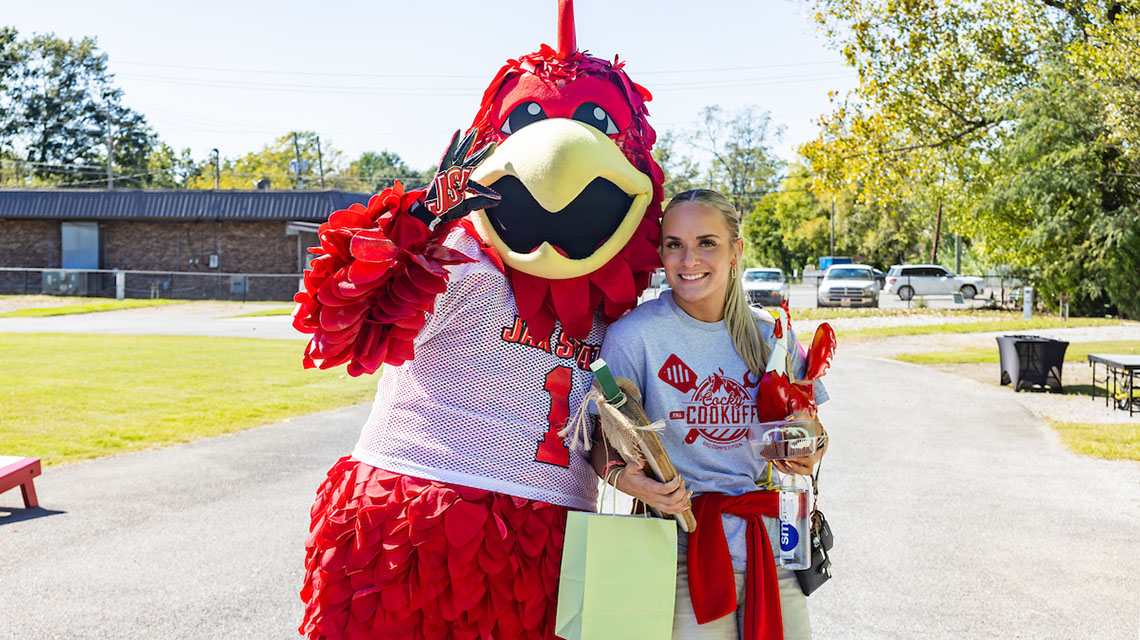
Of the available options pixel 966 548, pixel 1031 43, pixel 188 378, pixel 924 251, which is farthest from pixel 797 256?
pixel 966 548

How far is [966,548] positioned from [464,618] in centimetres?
426

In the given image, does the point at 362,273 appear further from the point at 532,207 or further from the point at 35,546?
the point at 35,546

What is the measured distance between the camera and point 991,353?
16.7 meters

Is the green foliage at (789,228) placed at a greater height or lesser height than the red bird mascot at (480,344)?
greater

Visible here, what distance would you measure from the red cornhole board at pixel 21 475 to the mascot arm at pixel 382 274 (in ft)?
14.9

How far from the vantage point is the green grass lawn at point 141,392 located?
831cm

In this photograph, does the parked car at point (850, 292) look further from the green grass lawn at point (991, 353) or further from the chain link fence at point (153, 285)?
the chain link fence at point (153, 285)

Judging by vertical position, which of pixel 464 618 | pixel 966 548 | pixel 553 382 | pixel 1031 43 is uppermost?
pixel 1031 43

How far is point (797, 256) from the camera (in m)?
57.6

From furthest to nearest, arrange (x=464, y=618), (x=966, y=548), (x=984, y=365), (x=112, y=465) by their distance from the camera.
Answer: (x=984, y=365), (x=112, y=465), (x=966, y=548), (x=464, y=618)

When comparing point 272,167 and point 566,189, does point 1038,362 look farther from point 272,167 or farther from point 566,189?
point 272,167

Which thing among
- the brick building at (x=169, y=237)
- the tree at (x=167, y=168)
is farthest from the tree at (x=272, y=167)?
the brick building at (x=169, y=237)

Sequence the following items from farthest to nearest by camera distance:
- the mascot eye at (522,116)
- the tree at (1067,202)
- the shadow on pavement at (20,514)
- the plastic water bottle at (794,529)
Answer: the tree at (1067,202) → the shadow on pavement at (20,514) → the mascot eye at (522,116) → the plastic water bottle at (794,529)

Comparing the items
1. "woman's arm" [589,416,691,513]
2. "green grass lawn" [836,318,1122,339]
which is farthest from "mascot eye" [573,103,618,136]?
"green grass lawn" [836,318,1122,339]
